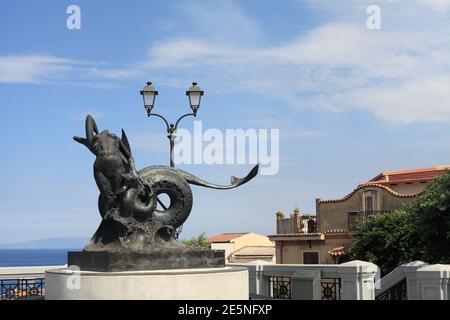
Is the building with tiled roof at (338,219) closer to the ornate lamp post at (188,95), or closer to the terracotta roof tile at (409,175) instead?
the terracotta roof tile at (409,175)

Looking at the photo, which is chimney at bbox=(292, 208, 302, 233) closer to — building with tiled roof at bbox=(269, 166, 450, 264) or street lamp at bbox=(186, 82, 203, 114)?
building with tiled roof at bbox=(269, 166, 450, 264)

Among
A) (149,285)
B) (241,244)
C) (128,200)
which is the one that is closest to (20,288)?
(128,200)

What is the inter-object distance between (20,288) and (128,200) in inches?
226

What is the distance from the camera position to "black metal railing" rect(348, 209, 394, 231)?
36625 millimetres

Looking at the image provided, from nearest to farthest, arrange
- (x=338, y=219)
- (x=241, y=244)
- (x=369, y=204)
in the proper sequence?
(x=369, y=204) → (x=338, y=219) → (x=241, y=244)

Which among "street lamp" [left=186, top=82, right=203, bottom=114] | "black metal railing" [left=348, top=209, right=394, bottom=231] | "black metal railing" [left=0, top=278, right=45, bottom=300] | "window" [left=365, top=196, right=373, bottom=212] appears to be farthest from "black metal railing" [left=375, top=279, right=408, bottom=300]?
"window" [left=365, top=196, right=373, bottom=212]

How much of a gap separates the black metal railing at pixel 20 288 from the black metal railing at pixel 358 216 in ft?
74.4

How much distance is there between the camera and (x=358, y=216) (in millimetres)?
37719

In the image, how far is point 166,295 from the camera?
10.7m

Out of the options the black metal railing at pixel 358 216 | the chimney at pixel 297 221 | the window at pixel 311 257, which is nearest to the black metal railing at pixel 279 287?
the black metal railing at pixel 358 216

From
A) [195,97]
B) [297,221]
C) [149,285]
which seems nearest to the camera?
[149,285]

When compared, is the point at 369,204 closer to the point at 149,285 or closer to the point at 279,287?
the point at 279,287

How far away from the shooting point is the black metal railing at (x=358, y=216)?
36.6 m
